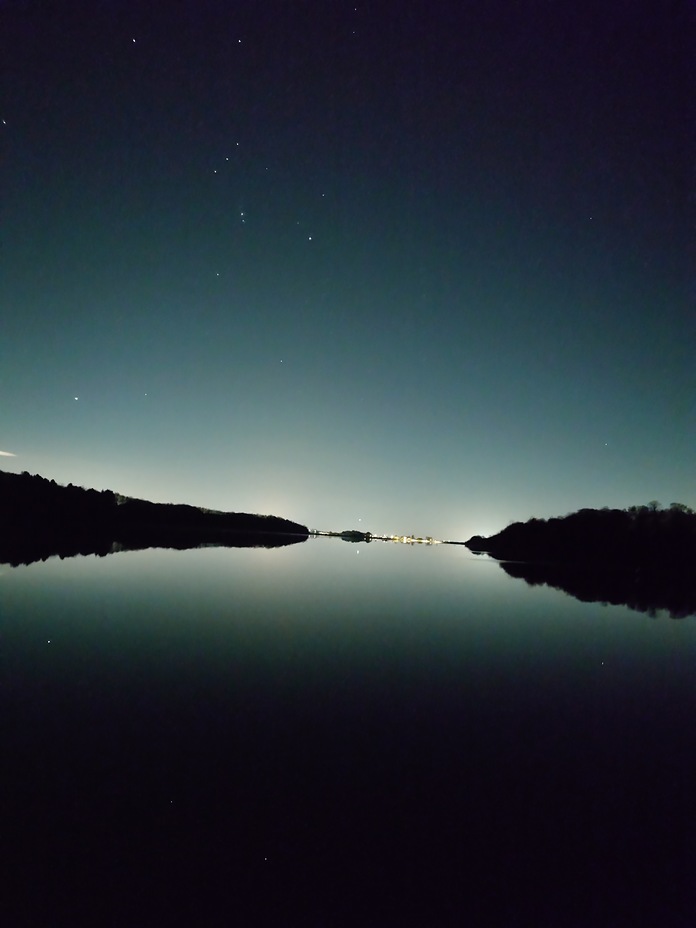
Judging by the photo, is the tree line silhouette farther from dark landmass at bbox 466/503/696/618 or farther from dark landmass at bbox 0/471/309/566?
dark landmass at bbox 0/471/309/566

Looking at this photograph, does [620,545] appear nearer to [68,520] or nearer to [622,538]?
[622,538]

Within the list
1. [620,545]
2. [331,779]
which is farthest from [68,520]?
[620,545]

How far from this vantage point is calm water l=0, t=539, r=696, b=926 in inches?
195

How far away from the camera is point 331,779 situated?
7.21 meters

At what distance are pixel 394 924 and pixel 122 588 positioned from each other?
21.9 meters

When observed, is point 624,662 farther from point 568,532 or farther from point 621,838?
point 568,532

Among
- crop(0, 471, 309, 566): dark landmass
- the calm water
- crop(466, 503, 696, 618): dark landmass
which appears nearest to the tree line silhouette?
crop(466, 503, 696, 618): dark landmass

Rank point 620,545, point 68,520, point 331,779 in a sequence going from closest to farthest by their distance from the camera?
1. point 331,779
2. point 68,520
3. point 620,545

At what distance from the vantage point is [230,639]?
15336mm

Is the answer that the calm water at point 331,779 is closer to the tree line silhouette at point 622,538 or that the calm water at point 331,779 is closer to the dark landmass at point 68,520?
the dark landmass at point 68,520

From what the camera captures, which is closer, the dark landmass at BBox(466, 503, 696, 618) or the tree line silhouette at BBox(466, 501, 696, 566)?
the dark landmass at BBox(466, 503, 696, 618)

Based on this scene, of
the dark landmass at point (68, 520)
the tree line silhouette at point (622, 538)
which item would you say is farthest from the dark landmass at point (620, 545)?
the dark landmass at point (68, 520)

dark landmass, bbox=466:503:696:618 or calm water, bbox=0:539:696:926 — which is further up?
dark landmass, bbox=466:503:696:618

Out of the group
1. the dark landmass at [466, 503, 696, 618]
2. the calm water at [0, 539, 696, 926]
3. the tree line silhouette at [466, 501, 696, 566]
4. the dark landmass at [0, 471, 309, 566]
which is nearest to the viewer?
the calm water at [0, 539, 696, 926]
